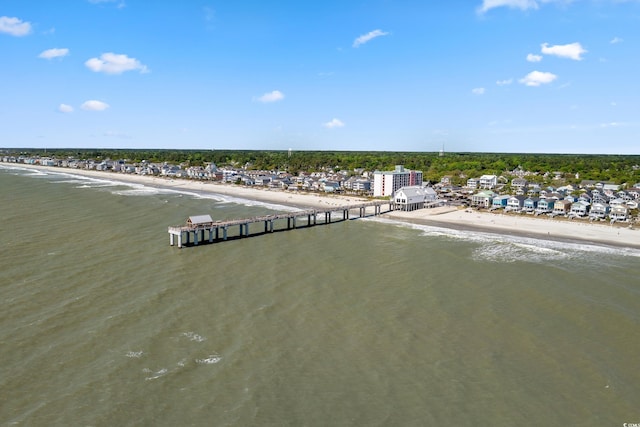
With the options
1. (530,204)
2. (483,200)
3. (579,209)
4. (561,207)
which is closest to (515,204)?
(530,204)

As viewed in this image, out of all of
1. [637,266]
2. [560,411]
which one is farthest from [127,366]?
[637,266]

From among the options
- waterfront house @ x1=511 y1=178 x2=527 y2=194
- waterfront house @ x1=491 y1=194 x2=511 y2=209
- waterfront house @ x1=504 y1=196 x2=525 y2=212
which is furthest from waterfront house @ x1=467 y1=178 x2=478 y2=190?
waterfront house @ x1=504 y1=196 x2=525 y2=212

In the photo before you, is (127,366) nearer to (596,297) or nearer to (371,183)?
(596,297)

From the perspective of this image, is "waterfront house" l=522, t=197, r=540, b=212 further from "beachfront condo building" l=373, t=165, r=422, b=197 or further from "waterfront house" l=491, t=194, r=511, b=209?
"beachfront condo building" l=373, t=165, r=422, b=197

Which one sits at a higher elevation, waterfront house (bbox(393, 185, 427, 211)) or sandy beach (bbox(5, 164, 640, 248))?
waterfront house (bbox(393, 185, 427, 211))

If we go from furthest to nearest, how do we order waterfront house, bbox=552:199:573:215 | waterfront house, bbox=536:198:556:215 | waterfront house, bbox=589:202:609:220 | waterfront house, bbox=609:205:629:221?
waterfront house, bbox=536:198:556:215
waterfront house, bbox=552:199:573:215
waterfront house, bbox=589:202:609:220
waterfront house, bbox=609:205:629:221
